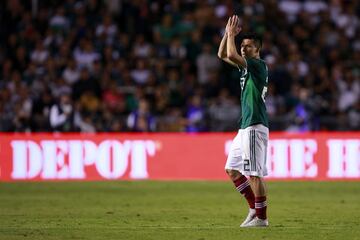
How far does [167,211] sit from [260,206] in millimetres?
3157

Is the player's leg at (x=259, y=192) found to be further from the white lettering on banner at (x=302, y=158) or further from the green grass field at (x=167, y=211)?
the white lettering on banner at (x=302, y=158)

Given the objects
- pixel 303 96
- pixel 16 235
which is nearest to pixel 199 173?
pixel 303 96

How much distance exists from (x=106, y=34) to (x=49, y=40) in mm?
1563

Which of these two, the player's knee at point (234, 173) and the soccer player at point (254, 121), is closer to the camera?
the soccer player at point (254, 121)

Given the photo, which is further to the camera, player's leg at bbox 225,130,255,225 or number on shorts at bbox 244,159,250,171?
player's leg at bbox 225,130,255,225

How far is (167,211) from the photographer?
1455cm

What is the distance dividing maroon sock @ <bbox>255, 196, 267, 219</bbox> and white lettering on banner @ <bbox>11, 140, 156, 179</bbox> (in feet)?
33.1

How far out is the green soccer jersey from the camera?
38.1 ft

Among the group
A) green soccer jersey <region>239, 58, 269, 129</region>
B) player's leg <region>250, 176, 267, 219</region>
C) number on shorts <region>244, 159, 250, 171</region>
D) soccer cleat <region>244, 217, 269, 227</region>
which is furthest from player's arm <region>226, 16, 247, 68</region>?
soccer cleat <region>244, 217, 269, 227</region>

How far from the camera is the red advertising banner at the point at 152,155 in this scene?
2144 centimetres

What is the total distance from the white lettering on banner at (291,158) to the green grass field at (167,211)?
0.55 meters

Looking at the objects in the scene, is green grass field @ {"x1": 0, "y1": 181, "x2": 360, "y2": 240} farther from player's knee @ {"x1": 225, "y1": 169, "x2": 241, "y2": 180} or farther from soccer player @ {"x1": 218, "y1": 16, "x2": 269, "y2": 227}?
player's knee @ {"x1": 225, "y1": 169, "x2": 241, "y2": 180}

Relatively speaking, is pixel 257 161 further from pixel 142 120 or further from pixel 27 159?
pixel 142 120

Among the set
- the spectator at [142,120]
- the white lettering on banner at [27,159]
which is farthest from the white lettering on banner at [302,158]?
the white lettering on banner at [27,159]
